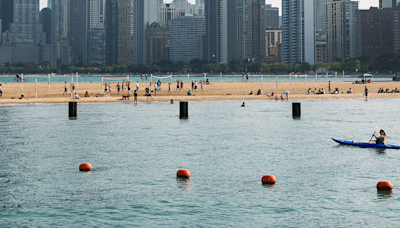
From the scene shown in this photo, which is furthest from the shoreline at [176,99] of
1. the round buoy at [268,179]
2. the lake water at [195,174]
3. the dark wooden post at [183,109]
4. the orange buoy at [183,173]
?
the round buoy at [268,179]

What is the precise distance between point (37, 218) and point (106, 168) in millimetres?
8978

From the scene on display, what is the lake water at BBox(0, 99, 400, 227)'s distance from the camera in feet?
60.3

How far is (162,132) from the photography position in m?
42.7

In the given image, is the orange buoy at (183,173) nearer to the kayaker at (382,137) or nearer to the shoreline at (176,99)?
the kayaker at (382,137)

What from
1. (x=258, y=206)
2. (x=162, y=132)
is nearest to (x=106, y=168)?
(x=258, y=206)

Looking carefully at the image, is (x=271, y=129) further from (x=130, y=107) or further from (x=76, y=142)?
(x=130, y=107)

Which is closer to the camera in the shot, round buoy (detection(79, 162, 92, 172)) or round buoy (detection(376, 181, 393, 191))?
round buoy (detection(376, 181, 393, 191))

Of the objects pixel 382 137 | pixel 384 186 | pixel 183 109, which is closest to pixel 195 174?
pixel 384 186

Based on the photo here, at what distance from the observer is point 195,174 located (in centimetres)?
2536

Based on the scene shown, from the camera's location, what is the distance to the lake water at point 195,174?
1838cm

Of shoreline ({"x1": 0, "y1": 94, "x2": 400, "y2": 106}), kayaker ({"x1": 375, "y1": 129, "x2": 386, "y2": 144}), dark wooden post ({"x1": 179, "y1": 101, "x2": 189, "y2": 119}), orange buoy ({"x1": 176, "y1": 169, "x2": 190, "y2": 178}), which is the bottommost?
orange buoy ({"x1": 176, "y1": 169, "x2": 190, "y2": 178})

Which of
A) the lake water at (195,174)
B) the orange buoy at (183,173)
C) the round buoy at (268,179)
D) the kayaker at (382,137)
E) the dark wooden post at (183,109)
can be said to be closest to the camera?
the lake water at (195,174)

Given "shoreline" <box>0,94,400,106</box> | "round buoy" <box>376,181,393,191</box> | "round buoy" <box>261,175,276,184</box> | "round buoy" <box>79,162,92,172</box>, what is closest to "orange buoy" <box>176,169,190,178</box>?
"round buoy" <box>261,175,276,184</box>

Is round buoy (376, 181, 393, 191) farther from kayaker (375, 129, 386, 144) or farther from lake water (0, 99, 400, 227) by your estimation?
kayaker (375, 129, 386, 144)
